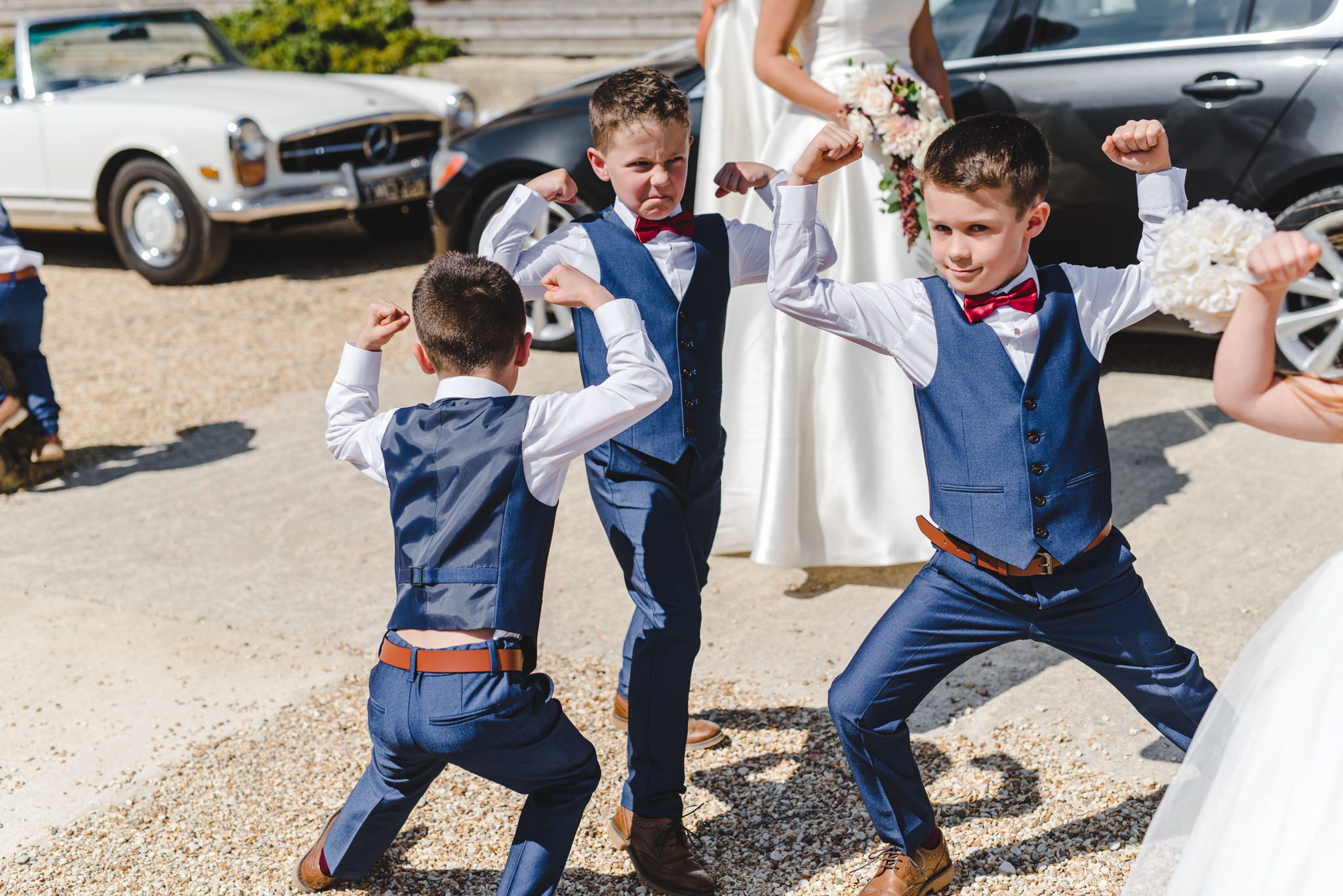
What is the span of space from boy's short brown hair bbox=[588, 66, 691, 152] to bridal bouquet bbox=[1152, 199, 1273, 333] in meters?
1.25

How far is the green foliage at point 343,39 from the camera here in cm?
1320

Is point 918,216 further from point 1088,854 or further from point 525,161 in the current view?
point 525,161

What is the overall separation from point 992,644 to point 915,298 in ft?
2.31

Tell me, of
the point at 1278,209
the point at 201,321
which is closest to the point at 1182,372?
the point at 1278,209

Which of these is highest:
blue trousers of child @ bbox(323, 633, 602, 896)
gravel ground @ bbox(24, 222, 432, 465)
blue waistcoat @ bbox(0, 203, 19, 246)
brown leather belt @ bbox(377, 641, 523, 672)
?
blue waistcoat @ bbox(0, 203, 19, 246)

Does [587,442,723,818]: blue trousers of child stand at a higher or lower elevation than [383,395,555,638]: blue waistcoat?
lower

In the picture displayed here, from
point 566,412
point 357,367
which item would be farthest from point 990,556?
Answer: point 357,367

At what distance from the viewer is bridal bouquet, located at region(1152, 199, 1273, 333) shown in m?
2.01

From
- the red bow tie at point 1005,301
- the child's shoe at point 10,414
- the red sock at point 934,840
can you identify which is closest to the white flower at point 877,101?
the red bow tie at point 1005,301

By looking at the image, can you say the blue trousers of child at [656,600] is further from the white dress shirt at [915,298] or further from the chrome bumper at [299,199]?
the chrome bumper at [299,199]

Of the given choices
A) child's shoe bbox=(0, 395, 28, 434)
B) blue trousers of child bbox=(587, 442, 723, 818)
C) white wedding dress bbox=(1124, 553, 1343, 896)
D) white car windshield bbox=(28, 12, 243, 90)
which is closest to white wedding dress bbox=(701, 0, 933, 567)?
blue trousers of child bbox=(587, 442, 723, 818)

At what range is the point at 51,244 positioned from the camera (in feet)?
35.5

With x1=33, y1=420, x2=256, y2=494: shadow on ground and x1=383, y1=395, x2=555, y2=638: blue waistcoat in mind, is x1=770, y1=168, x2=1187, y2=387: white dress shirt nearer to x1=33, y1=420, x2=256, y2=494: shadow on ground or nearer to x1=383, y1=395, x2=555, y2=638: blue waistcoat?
x1=383, y1=395, x2=555, y2=638: blue waistcoat

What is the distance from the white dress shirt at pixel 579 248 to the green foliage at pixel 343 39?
10739 millimetres
